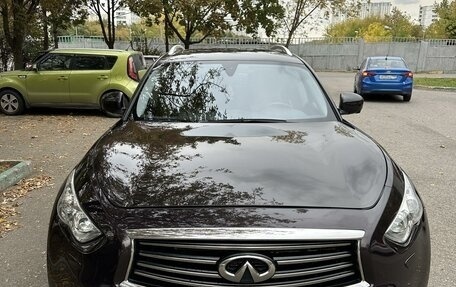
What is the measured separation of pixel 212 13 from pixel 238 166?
20912 millimetres

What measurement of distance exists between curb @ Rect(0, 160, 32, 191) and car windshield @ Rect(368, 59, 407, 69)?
38.3 ft

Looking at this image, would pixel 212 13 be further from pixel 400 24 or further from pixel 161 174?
pixel 400 24

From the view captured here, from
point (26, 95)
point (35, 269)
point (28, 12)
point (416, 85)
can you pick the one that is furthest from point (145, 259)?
point (416, 85)

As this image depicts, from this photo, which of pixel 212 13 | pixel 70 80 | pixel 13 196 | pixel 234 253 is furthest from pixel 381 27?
pixel 234 253

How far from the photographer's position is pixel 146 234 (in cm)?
199

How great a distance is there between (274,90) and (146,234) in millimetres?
2080

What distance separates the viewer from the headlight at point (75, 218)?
2152mm

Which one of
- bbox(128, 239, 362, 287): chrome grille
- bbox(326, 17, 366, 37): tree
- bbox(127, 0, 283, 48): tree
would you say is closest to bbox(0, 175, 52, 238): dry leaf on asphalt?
bbox(128, 239, 362, 287): chrome grille

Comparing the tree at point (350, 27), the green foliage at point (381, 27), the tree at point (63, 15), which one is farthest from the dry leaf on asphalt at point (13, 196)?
the tree at point (350, 27)

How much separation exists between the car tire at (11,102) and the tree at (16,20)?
294cm

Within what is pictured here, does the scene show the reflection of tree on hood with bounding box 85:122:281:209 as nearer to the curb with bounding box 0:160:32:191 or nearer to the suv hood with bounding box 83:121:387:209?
the suv hood with bounding box 83:121:387:209

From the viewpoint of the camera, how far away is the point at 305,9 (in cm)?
3128

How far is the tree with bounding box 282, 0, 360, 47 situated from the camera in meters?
30.4

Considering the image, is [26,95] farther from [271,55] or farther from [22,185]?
[271,55]
